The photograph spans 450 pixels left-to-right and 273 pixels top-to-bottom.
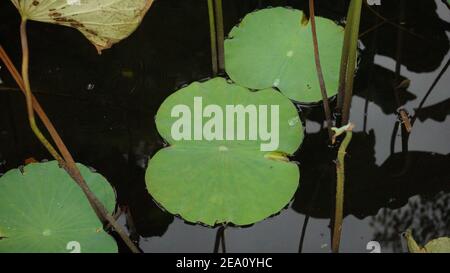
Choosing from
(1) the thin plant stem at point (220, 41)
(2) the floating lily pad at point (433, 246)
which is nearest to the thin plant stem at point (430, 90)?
(2) the floating lily pad at point (433, 246)

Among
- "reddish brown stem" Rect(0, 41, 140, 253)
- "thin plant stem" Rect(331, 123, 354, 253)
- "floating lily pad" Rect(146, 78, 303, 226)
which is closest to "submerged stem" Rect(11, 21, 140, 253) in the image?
"reddish brown stem" Rect(0, 41, 140, 253)

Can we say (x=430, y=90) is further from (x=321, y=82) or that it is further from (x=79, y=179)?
(x=79, y=179)

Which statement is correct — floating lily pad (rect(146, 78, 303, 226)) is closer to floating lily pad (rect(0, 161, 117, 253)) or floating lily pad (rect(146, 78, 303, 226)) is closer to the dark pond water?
the dark pond water

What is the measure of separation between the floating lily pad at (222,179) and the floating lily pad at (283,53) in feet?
0.58

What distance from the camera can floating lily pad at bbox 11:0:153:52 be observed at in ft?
4.15

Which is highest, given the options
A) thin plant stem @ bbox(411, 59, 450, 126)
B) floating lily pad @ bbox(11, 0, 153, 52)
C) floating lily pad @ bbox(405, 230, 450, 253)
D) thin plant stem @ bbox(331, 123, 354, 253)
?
floating lily pad @ bbox(11, 0, 153, 52)

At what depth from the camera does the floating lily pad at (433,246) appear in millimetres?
1364

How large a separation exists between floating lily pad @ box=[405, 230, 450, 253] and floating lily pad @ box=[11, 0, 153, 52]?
1020 millimetres

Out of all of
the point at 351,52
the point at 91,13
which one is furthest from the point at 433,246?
the point at 91,13

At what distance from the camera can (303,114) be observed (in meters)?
1.46

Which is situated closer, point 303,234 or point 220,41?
point 303,234

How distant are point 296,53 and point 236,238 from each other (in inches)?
23.4

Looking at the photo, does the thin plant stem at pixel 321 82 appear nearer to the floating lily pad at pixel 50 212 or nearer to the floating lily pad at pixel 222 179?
the floating lily pad at pixel 222 179

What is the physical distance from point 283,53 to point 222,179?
45 centimetres
